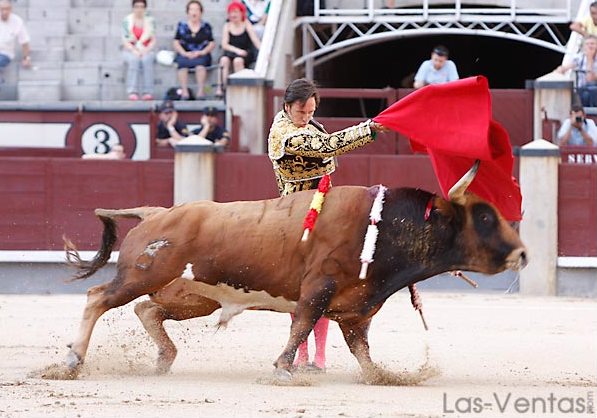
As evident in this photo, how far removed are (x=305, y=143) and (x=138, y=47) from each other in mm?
7985

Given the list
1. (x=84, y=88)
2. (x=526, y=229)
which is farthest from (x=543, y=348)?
(x=84, y=88)

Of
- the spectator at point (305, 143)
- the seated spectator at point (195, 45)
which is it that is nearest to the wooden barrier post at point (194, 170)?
the seated spectator at point (195, 45)

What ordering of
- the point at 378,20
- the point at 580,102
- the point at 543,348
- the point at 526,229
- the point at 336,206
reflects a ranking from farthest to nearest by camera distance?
the point at 378,20 → the point at 580,102 → the point at 526,229 → the point at 543,348 → the point at 336,206

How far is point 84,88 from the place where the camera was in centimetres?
1430

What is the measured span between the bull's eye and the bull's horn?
0.09 meters

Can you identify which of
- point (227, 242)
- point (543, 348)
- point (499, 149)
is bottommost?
point (543, 348)

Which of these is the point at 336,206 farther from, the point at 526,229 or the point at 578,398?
the point at 526,229

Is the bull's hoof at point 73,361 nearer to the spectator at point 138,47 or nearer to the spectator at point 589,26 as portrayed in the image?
the spectator at point 138,47

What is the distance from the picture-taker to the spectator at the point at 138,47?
45.4 feet

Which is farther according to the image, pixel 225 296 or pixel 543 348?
pixel 543 348

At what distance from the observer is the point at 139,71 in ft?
45.6

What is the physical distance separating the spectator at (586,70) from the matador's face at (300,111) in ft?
22.3

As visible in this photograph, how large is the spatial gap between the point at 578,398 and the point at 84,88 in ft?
30.6

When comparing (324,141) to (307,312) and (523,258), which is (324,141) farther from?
(523,258)
